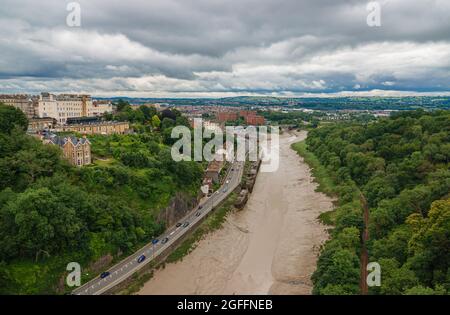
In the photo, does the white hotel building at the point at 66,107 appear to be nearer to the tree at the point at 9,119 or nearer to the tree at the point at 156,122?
the tree at the point at 156,122

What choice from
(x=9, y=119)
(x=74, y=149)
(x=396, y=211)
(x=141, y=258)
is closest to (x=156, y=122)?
(x=74, y=149)

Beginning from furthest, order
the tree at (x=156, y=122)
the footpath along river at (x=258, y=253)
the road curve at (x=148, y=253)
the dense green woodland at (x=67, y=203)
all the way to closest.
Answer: the tree at (x=156, y=122) → the footpath along river at (x=258, y=253) → the road curve at (x=148, y=253) → the dense green woodland at (x=67, y=203)


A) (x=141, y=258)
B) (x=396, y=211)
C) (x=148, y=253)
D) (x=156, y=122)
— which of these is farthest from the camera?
(x=156, y=122)

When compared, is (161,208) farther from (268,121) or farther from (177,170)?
(268,121)

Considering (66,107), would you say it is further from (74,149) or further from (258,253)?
(258,253)

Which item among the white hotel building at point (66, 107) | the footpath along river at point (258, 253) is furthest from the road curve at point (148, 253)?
the white hotel building at point (66, 107)

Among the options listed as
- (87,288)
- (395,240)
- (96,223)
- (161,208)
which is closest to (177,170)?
(161,208)

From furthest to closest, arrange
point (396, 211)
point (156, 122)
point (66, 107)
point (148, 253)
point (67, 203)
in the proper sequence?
point (156, 122), point (66, 107), point (396, 211), point (148, 253), point (67, 203)

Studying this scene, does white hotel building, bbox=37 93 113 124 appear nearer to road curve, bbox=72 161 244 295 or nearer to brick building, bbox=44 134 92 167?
brick building, bbox=44 134 92 167
